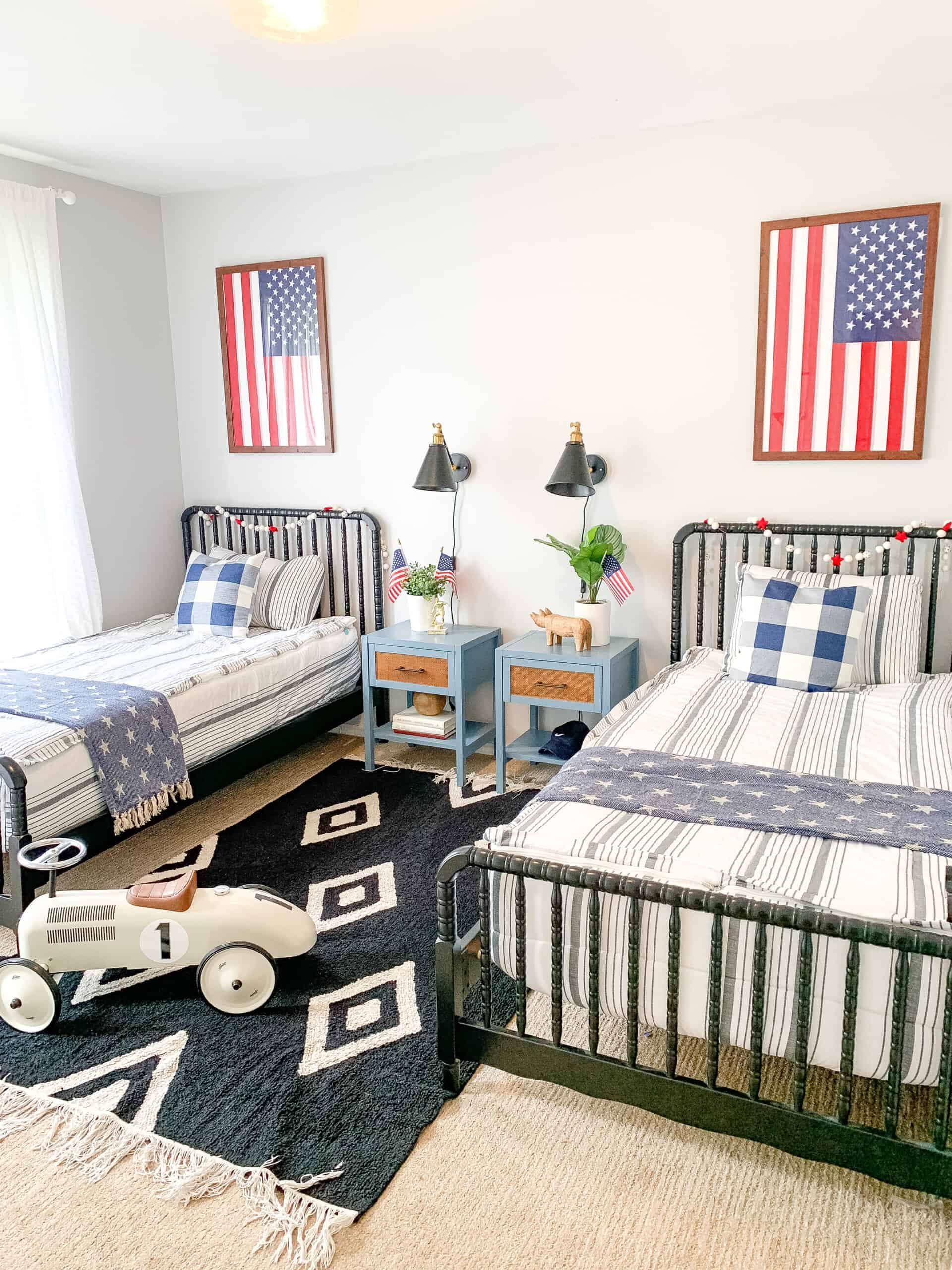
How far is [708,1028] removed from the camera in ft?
5.78

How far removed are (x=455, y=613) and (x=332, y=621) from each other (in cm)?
56

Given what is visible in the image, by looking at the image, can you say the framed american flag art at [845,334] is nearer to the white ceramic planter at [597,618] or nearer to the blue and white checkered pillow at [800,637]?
the blue and white checkered pillow at [800,637]

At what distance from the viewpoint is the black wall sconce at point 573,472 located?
3586mm

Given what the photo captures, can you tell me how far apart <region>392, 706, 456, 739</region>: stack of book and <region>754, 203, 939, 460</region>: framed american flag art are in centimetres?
160

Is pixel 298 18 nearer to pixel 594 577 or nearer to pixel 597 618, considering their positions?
pixel 594 577

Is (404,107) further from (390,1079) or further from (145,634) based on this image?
(390,1079)

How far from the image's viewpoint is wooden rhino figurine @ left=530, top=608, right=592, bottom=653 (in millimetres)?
3562

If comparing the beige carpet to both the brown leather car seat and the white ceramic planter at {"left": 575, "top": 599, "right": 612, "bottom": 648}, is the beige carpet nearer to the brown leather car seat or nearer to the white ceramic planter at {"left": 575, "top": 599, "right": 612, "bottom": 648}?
the brown leather car seat

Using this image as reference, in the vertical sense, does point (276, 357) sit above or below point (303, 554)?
above

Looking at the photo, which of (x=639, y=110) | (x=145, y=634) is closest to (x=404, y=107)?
(x=639, y=110)

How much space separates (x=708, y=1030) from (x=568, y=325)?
284 cm

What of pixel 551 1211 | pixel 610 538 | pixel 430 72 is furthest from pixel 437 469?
pixel 551 1211

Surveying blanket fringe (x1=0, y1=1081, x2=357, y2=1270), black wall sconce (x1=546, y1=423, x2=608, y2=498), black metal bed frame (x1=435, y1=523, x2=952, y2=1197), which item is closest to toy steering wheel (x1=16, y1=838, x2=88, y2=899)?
blanket fringe (x1=0, y1=1081, x2=357, y2=1270)

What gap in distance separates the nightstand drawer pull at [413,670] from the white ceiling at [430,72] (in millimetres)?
1964
